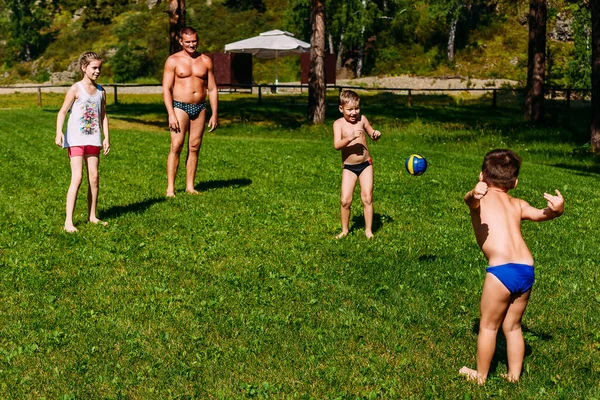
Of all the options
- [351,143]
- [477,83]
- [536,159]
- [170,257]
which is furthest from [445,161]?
[477,83]

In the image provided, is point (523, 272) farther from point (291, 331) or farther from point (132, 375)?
point (132, 375)

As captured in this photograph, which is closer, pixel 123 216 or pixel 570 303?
pixel 570 303

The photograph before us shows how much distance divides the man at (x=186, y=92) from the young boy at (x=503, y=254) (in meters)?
6.95

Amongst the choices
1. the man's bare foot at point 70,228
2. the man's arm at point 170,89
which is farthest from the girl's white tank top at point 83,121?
the man's arm at point 170,89

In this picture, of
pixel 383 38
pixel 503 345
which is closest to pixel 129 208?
pixel 503 345

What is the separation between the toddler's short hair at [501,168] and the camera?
5281 mm

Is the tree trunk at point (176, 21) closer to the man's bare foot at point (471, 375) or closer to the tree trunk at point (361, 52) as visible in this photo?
the man's bare foot at point (471, 375)

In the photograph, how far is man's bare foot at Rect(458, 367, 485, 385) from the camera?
17.9ft

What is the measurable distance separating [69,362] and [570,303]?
4.55 m

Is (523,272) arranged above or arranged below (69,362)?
above

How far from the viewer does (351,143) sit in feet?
30.7

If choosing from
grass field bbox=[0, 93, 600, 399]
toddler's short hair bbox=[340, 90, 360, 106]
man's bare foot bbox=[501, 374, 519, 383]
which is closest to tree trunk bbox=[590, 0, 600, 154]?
grass field bbox=[0, 93, 600, 399]

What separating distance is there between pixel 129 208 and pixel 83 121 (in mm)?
2050

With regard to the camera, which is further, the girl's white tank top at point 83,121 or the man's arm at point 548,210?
the girl's white tank top at point 83,121
